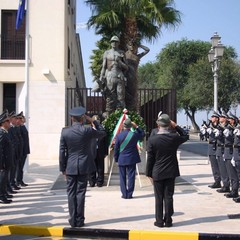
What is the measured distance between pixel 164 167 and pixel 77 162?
141 cm

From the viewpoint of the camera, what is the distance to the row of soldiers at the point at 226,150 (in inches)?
382

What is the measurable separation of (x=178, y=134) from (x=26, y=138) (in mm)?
5698

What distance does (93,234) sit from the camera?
22.9 feet

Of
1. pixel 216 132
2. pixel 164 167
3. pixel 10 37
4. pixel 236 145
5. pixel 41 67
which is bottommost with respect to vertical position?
pixel 164 167

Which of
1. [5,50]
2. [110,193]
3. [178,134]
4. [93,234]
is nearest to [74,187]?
[93,234]

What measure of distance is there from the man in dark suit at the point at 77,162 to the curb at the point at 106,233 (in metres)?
0.24

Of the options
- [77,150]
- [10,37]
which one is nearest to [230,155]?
[77,150]

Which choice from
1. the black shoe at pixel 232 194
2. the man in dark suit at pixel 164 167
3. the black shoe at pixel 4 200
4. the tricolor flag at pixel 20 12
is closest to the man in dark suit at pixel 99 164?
the black shoe at pixel 4 200

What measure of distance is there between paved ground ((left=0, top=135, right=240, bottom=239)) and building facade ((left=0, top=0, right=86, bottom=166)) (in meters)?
7.08

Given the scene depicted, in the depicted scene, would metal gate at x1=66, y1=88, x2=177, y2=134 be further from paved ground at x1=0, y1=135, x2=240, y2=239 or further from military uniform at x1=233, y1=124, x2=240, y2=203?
military uniform at x1=233, y1=124, x2=240, y2=203

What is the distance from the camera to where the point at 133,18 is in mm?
21125

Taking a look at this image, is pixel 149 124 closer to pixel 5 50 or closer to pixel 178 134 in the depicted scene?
pixel 5 50

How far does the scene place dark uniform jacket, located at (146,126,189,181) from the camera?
7.29 meters

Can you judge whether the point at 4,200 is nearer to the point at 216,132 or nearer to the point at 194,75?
the point at 216,132
